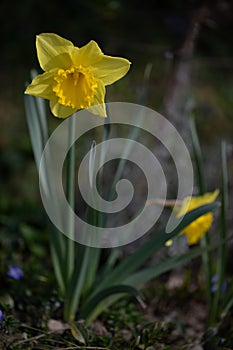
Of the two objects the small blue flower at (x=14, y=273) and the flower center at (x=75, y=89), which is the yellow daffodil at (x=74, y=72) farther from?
the small blue flower at (x=14, y=273)

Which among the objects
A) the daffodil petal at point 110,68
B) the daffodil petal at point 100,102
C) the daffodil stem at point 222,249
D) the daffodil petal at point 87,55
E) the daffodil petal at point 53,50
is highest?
the daffodil petal at point 53,50

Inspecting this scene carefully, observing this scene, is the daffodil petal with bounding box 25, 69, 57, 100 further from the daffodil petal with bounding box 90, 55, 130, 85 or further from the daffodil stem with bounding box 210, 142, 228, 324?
the daffodil stem with bounding box 210, 142, 228, 324

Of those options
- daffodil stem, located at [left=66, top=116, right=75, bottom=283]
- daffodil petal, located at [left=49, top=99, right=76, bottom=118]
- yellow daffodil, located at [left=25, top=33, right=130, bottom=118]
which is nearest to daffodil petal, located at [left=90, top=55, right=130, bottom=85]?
yellow daffodil, located at [left=25, top=33, right=130, bottom=118]

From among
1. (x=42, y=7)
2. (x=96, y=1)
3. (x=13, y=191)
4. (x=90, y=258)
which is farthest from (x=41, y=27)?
(x=90, y=258)

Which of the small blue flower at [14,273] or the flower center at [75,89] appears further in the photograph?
the small blue flower at [14,273]

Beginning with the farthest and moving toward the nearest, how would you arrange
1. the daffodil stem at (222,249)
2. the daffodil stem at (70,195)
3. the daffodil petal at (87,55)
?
1. the daffodil stem at (222,249)
2. the daffodil stem at (70,195)
3. the daffodil petal at (87,55)

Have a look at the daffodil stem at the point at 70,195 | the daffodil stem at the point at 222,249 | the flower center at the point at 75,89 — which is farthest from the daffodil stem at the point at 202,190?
the flower center at the point at 75,89

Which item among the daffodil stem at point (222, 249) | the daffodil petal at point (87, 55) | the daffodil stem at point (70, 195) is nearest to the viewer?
the daffodil petal at point (87, 55)

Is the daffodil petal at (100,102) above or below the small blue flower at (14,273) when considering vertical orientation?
above

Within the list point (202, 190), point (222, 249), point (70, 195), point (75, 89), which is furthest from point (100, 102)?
point (222, 249)
